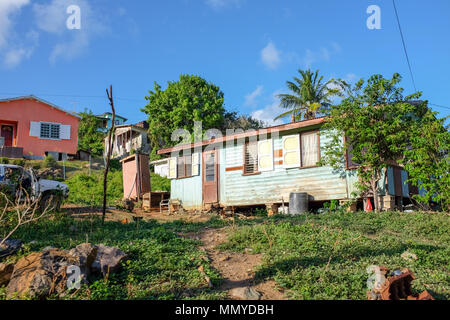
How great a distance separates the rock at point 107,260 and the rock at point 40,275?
39 centimetres

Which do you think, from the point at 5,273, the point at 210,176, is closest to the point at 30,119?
the point at 210,176

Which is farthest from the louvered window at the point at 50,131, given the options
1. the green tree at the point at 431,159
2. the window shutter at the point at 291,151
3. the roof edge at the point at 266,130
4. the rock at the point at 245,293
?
the rock at the point at 245,293

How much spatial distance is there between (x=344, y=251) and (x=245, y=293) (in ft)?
7.84

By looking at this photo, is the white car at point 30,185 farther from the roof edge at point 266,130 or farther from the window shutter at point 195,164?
the roof edge at point 266,130

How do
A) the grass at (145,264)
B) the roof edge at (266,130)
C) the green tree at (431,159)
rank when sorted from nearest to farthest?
the grass at (145,264)
the green tree at (431,159)
the roof edge at (266,130)

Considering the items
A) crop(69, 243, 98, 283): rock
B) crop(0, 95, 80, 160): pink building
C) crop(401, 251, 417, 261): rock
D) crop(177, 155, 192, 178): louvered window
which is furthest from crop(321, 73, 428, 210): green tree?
crop(0, 95, 80, 160): pink building

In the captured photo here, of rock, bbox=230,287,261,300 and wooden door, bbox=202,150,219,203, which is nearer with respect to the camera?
rock, bbox=230,287,261,300

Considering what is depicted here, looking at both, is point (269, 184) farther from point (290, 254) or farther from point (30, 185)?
point (30, 185)

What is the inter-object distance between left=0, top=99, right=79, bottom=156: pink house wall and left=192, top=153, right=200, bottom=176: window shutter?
15.5 meters

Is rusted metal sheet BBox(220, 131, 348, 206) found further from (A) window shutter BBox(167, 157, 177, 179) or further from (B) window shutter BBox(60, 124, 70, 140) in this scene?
(B) window shutter BBox(60, 124, 70, 140)

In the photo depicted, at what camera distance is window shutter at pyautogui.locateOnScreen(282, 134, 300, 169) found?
44.3 ft

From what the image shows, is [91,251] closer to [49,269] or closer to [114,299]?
[49,269]

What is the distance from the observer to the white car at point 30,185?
1096 centimetres
